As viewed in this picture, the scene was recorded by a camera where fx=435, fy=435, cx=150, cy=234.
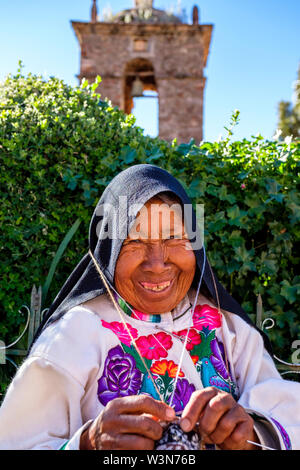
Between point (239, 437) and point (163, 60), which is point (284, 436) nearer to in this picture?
point (239, 437)

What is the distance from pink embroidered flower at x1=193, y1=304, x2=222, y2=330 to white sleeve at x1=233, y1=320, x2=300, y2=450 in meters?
0.12

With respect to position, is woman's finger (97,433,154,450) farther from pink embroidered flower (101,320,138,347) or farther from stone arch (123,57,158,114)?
stone arch (123,57,158,114)

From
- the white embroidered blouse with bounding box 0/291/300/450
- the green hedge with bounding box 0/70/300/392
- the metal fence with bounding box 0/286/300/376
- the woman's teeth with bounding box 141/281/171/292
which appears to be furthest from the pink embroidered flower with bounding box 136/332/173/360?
the green hedge with bounding box 0/70/300/392

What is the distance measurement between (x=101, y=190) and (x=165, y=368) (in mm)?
1488

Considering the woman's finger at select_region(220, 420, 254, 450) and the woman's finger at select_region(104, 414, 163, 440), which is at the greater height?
the woman's finger at select_region(104, 414, 163, 440)

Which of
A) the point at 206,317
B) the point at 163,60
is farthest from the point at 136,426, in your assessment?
the point at 163,60

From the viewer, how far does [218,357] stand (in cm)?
198

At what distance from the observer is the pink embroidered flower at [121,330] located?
6.19 ft

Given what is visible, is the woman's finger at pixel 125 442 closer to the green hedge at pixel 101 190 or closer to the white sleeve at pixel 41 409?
the white sleeve at pixel 41 409

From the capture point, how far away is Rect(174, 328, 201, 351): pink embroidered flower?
1.96 metres

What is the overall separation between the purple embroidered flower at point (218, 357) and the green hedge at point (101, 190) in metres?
1.00

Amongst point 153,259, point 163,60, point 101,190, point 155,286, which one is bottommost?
point 155,286
